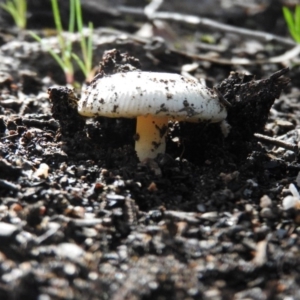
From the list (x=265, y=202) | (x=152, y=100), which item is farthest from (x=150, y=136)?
(x=265, y=202)

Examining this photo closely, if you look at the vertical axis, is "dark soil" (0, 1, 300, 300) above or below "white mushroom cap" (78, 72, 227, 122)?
below

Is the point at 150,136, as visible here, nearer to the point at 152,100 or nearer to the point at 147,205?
the point at 152,100

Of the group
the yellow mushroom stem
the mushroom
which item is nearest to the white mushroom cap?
the mushroom

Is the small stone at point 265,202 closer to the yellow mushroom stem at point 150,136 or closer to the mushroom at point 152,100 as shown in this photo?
the mushroom at point 152,100

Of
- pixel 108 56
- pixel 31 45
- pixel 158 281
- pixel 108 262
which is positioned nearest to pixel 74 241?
pixel 108 262

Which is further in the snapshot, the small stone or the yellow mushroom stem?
the yellow mushroom stem

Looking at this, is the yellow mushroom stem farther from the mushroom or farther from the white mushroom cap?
the white mushroom cap
